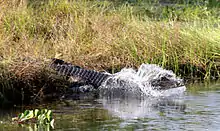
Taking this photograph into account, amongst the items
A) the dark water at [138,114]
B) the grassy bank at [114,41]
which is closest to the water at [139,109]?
the dark water at [138,114]

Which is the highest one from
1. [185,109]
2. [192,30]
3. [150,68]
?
[192,30]

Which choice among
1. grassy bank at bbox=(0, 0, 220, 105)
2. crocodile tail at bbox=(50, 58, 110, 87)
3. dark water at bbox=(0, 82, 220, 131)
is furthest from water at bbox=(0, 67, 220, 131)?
grassy bank at bbox=(0, 0, 220, 105)

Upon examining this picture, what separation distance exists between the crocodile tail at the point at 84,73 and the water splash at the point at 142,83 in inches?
→ 3.9

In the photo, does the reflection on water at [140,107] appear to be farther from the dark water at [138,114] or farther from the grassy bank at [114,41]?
the grassy bank at [114,41]

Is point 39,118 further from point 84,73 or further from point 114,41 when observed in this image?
point 114,41

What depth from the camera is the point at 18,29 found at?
43.0 feet

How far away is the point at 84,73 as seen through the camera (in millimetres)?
11164

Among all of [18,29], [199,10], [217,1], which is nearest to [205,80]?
[18,29]

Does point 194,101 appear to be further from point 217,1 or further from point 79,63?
point 217,1

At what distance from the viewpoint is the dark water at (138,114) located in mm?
8195

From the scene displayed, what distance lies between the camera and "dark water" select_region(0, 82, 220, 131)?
8195mm

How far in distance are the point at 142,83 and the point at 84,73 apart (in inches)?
37.4

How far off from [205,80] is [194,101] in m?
2.16

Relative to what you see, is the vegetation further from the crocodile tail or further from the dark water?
the crocodile tail
